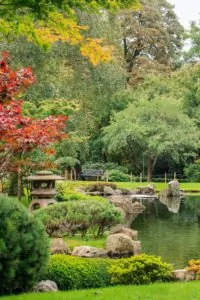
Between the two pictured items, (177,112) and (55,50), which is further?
(177,112)

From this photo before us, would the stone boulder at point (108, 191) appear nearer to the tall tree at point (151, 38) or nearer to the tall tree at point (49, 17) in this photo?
the tall tree at point (151, 38)

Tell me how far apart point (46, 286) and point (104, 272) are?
1.25 meters

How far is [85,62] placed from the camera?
2362 centimetres

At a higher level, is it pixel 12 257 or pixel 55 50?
pixel 55 50

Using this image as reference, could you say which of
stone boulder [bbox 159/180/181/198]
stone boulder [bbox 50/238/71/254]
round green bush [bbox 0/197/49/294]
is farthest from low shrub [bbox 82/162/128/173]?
round green bush [bbox 0/197/49/294]

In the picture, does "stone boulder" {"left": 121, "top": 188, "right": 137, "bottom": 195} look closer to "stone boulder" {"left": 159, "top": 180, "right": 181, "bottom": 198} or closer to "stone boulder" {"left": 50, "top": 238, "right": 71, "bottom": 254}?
"stone boulder" {"left": 159, "top": 180, "right": 181, "bottom": 198}

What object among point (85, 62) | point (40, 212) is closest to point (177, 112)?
point (85, 62)

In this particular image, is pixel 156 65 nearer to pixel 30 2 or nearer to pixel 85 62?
pixel 85 62

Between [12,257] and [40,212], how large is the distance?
276 inches

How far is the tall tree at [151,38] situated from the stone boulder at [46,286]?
43425 millimetres

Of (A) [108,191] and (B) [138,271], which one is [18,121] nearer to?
(B) [138,271]

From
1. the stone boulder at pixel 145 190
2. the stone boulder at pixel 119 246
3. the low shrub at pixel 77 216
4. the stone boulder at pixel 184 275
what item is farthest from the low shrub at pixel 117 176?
the stone boulder at pixel 184 275

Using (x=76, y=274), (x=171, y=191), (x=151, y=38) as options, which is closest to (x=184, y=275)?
(x=76, y=274)

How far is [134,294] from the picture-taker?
24.1 feet
